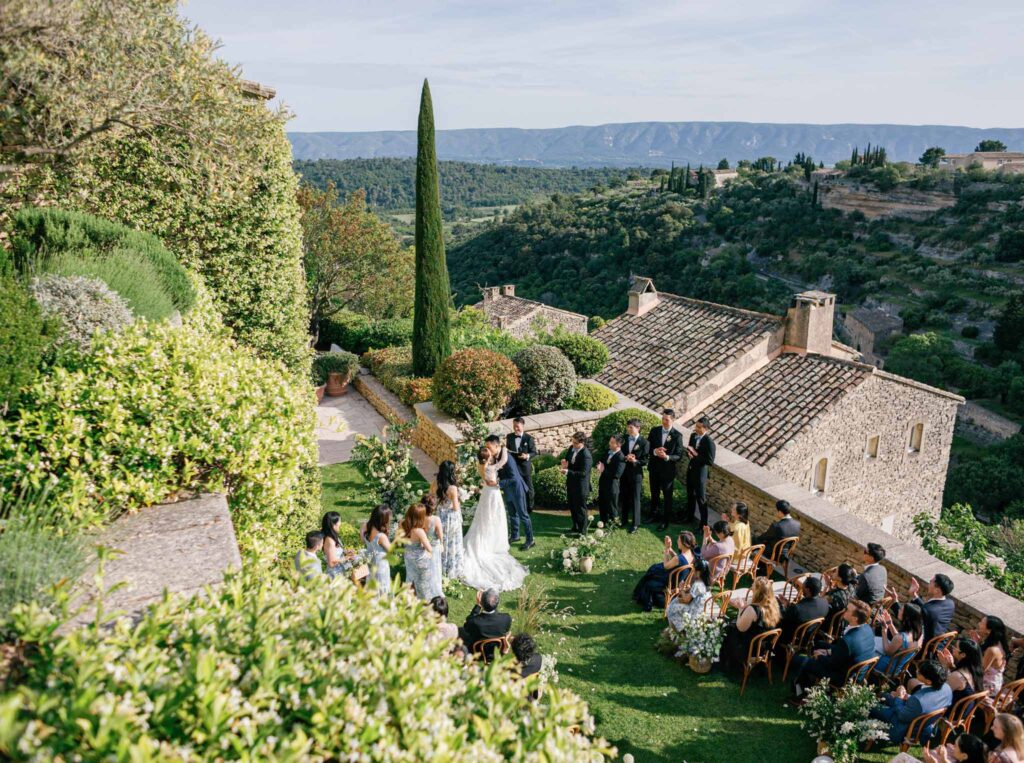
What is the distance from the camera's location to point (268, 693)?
2.81 m

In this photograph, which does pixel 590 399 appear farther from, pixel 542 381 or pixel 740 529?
pixel 740 529

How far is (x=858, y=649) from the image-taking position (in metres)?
6.14

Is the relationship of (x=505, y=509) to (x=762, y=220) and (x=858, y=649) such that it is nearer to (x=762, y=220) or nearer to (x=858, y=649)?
(x=858, y=649)

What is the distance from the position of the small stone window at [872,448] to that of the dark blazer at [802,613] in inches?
404

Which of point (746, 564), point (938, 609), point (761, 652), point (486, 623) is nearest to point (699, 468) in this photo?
point (746, 564)

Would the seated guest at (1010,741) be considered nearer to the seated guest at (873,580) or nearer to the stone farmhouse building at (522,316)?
the seated guest at (873,580)

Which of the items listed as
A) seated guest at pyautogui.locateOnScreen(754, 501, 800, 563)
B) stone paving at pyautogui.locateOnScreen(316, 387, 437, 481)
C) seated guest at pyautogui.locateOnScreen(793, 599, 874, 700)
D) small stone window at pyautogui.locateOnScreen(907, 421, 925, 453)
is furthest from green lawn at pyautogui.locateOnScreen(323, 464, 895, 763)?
small stone window at pyautogui.locateOnScreen(907, 421, 925, 453)

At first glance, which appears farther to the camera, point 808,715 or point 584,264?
point 584,264

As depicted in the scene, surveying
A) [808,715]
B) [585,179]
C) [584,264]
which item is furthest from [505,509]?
[585,179]

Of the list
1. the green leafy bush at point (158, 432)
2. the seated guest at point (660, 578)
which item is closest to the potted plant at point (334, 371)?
the green leafy bush at point (158, 432)

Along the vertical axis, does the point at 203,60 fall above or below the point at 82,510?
above

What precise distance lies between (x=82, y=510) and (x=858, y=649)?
6592 mm

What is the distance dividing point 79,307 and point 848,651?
7699mm

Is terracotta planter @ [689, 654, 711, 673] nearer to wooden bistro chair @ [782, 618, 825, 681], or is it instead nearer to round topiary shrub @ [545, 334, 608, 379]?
wooden bistro chair @ [782, 618, 825, 681]
